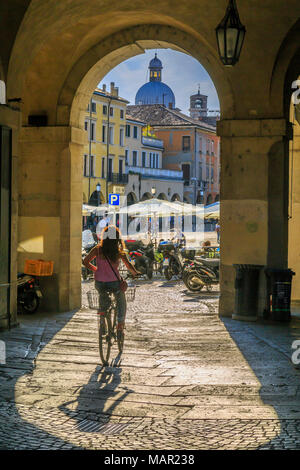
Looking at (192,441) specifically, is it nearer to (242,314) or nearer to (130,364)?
(130,364)

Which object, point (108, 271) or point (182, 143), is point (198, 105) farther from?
point (108, 271)

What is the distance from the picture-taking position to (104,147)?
72875 mm

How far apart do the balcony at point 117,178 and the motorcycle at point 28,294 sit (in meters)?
59.2

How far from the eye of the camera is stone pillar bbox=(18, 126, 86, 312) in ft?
46.6

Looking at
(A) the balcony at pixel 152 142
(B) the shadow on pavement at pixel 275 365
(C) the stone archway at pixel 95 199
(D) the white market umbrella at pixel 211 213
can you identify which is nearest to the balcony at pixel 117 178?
(C) the stone archway at pixel 95 199

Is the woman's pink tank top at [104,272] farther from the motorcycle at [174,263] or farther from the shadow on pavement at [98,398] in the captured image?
the motorcycle at [174,263]

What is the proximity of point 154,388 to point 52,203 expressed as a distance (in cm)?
717

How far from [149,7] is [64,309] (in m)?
5.80

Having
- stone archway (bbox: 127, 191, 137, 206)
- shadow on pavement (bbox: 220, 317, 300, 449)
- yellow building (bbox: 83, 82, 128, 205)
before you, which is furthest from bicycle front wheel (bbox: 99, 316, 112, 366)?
stone archway (bbox: 127, 191, 137, 206)

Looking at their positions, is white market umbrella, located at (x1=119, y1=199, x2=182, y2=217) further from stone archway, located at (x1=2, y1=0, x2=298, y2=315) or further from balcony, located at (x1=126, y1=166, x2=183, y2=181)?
balcony, located at (x1=126, y1=166, x2=183, y2=181)

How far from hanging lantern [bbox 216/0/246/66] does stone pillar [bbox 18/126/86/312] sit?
205 inches

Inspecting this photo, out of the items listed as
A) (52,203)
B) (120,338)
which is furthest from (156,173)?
(120,338)

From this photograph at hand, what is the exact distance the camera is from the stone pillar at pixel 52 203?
46.6ft

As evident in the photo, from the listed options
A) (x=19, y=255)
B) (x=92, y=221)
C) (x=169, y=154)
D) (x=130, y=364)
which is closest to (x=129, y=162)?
(x=169, y=154)
